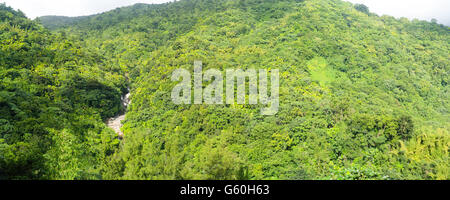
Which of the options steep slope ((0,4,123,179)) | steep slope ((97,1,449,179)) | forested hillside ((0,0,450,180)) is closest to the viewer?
steep slope ((97,1,449,179))

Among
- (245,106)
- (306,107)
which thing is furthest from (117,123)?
(306,107)

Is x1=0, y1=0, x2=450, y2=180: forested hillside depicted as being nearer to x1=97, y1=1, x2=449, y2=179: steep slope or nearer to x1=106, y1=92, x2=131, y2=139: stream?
x1=97, y1=1, x2=449, y2=179: steep slope

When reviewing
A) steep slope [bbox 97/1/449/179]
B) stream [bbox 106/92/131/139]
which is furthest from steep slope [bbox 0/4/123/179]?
steep slope [bbox 97/1/449/179]

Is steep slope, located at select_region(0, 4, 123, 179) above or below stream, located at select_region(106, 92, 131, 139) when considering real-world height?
above

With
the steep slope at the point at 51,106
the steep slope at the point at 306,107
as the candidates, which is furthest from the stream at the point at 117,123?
the steep slope at the point at 306,107

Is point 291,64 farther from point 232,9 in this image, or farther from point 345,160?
point 232,9

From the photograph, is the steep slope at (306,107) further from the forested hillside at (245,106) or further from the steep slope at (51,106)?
the steep slope at (51,106)

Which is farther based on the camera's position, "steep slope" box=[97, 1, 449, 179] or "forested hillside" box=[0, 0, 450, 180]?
"forested hillside" box=[0, 0, 450, 180]

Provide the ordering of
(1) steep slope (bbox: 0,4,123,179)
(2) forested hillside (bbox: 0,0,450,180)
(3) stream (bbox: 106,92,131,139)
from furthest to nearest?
(3) stream (bbox: 106,92,131,139)
(1) steep slope (bbox: 0,4,123,179)
(2) forested hillside (bbox: 0,0,450,180)
